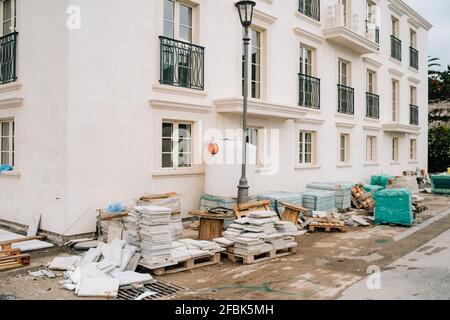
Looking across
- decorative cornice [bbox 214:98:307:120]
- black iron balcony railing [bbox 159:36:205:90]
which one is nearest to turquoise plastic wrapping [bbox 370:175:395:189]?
decorative cornice [bbox 214:98:307:120]

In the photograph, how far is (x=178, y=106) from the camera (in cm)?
988

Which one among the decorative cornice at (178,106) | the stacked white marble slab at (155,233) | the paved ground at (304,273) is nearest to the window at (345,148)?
the paved ground at (304,273)

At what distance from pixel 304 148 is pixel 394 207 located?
4.51 metres

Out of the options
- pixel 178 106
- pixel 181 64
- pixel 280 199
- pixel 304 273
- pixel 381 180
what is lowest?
pixel 304 273

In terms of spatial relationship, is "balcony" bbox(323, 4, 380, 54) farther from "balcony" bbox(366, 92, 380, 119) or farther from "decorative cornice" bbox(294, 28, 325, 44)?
"balcony" bbox(366, 92, 380, 119)

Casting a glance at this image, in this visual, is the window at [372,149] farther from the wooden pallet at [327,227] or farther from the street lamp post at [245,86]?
the street lamp post at [245,86]

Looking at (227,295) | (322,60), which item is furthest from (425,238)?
(322,60)

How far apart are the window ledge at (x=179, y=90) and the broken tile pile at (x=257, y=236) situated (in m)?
3.77

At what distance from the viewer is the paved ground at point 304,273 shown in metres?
5.54

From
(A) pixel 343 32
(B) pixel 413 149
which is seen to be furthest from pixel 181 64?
(B) pixel 413 149

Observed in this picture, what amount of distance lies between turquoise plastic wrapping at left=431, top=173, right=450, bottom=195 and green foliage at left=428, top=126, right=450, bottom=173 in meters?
8.14

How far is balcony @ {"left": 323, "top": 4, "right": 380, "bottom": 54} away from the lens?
15109 millimetres

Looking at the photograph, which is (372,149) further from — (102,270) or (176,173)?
(102,270)
